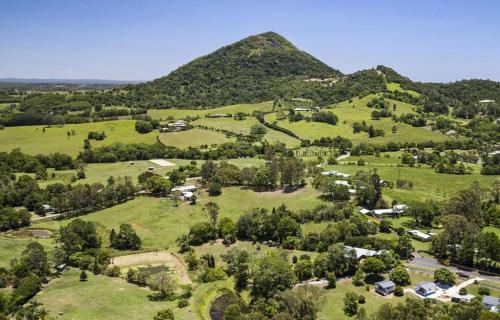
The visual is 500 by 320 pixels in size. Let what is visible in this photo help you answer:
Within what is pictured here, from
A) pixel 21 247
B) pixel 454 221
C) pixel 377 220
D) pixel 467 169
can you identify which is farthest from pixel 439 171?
pixel 21 247

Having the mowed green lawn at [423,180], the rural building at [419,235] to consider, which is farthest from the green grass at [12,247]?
the mowed green lawn at [423,180]

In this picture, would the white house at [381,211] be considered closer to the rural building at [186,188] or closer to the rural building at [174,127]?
the rural building at [186,188]

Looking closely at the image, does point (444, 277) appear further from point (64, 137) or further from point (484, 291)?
point (64, 137)

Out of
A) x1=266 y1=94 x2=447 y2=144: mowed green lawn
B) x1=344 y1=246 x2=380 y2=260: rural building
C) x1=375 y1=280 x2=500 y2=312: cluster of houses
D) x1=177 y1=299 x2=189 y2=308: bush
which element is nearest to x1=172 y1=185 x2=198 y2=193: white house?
x1=344 y1=246 x2=380 y2=260: rural building

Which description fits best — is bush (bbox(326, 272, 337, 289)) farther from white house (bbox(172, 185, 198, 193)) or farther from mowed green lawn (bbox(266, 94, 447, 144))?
mowed green lawn (bbox(266, 94, 447, 144))

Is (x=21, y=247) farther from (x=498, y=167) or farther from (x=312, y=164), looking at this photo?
(x=498, y=167)
